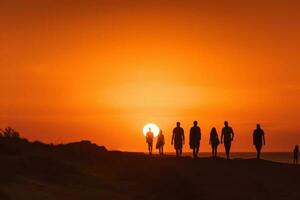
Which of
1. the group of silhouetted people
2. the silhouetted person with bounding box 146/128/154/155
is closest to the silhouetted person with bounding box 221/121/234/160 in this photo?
the group of silhouetted people

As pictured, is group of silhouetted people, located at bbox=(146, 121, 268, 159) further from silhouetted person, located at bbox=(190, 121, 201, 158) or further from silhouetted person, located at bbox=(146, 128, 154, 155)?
silhouetted person, located at bbox=(146, 128, 154, 155)

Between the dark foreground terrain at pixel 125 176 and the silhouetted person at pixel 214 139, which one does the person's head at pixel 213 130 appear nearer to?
the silhouetted person at pixel 214 139

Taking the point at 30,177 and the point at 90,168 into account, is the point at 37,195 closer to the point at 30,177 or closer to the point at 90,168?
the point at 30,177

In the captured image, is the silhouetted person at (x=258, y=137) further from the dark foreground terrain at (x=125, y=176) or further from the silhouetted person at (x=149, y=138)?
the silhouetted person at (x=149, y=138)

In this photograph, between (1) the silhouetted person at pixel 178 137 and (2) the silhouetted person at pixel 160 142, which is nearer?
(1) the silhouetted person at pixel 178 137

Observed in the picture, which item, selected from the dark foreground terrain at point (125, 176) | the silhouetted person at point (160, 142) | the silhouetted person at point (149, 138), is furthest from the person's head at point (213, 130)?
the silhouetted person at point (149, 138)

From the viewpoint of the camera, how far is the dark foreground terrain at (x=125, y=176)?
2989 cm

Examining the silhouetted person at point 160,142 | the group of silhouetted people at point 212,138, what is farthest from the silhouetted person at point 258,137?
the silhouetted person at point 160,142

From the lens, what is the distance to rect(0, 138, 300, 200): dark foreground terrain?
98.1ft

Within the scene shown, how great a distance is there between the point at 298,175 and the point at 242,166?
8.97 ft

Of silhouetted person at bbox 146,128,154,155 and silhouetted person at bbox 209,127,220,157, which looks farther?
silhouetted person at bbox 146,128,154,155

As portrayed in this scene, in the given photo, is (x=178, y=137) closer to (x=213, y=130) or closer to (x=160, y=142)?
(x=213, y=130)

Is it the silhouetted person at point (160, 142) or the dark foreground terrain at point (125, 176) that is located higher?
the silhouetted person at point (160, 142)

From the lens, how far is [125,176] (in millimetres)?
34375
